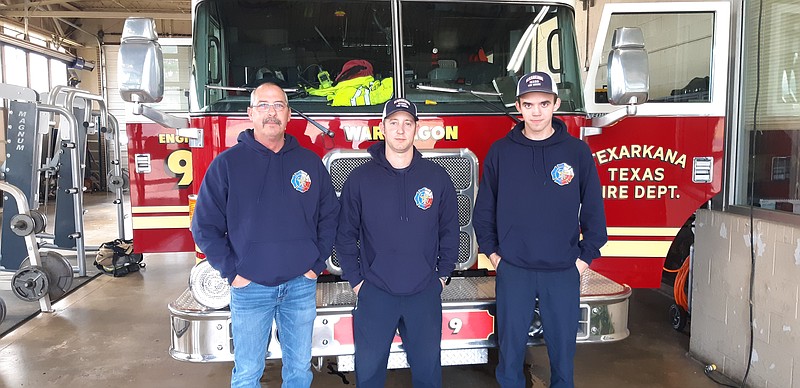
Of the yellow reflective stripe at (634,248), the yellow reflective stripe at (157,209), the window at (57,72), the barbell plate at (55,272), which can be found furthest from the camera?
the window at (57,72)

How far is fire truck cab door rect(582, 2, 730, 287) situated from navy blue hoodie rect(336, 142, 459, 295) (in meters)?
1.50

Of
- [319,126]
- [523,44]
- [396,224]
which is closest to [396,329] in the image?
[396,224]

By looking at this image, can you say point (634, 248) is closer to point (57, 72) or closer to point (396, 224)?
point (396, 224)

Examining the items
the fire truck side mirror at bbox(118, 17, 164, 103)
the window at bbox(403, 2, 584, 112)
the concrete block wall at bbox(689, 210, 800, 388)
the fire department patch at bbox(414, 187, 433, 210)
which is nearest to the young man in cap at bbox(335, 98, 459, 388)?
the fire department patch at bbox(414, 187, 433, 210)

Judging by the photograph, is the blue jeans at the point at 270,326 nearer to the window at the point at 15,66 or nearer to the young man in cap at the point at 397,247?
the young man in cap at the point at 397,247

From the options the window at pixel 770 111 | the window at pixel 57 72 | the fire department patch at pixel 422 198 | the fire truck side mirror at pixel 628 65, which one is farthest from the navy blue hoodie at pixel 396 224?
the window at pixel 57 72

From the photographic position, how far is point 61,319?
217 inches

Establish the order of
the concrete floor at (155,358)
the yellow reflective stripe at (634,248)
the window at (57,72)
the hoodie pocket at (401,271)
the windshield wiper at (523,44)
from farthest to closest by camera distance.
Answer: the window at (57,72) < the concrete floor at (155,358) < the yellow reflective stripe at (634,248) < the windshield wiper at (523,44) < the hoodie pocket at (401,271)

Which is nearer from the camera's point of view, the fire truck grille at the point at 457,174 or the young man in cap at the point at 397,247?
the young man in cap at the point at 397,247

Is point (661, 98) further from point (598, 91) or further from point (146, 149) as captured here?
point (146, 149)

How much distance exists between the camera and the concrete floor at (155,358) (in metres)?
3.99

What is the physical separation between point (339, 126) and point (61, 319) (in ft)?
13.1

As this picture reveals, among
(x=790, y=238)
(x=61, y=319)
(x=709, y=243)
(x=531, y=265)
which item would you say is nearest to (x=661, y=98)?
(x=709, y=243)

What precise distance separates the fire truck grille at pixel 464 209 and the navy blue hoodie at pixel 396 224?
52 cm
